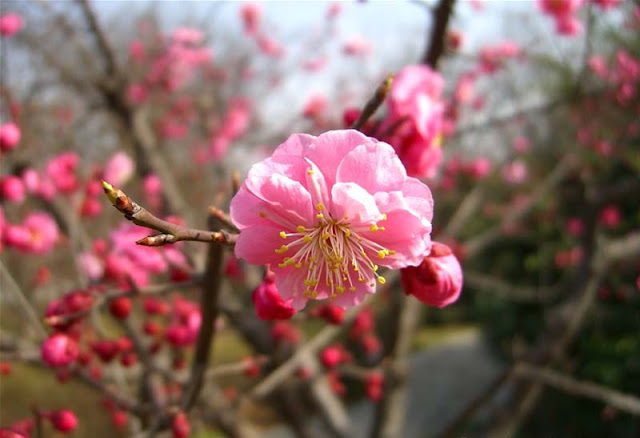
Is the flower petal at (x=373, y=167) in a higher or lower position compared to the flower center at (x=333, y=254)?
higher

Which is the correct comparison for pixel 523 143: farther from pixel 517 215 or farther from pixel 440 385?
pixel 440 385

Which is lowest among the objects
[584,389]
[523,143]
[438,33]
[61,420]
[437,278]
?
[523,143]

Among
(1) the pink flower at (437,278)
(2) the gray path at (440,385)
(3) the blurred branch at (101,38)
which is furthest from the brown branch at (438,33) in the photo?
(2) the gray path at (440,385)

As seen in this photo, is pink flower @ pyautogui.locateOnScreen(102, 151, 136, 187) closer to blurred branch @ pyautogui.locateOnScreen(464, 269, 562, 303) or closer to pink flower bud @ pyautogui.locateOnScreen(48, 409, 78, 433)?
pink flower bud @ pyautogui.locateOnScreen(48, 409, 78, 433)

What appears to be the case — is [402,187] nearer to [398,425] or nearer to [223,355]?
[398,425]

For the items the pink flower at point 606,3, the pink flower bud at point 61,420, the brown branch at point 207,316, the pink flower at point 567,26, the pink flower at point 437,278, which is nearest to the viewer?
the pink flower at point 437,278

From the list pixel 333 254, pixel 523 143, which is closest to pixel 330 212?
pixel 333 254

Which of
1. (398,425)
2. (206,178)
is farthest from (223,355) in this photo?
(398,425)

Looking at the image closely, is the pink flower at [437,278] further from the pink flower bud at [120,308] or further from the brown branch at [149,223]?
the pink flower bud at [120,308]
